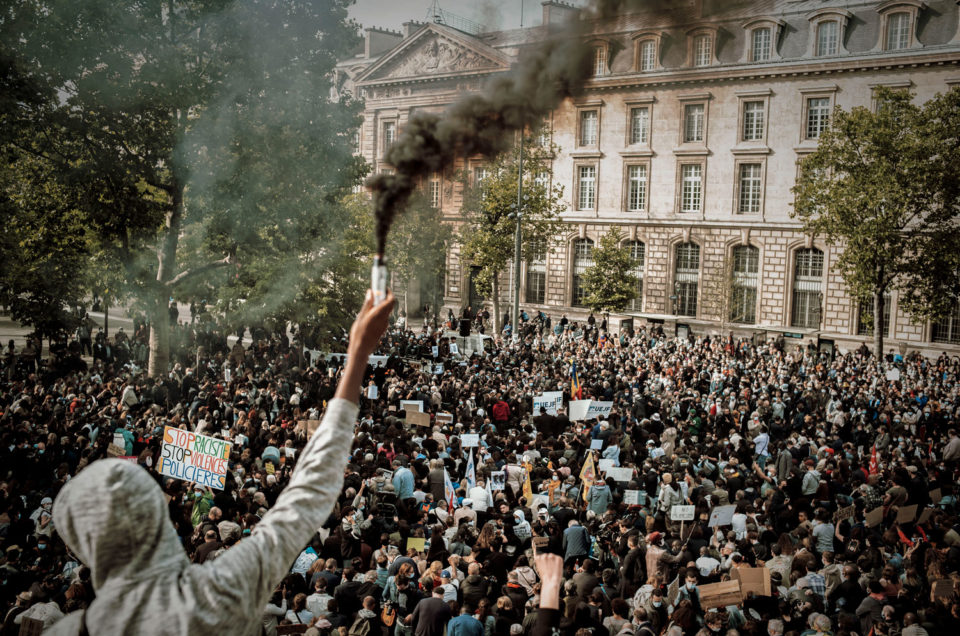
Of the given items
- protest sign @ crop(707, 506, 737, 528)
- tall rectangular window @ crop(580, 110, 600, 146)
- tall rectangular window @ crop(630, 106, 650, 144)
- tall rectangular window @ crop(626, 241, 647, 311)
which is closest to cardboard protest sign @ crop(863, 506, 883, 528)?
protest sign @ crop(707, 506, 737, 528)

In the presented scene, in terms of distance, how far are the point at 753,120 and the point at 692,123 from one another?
10.5ft

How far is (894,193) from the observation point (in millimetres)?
30484

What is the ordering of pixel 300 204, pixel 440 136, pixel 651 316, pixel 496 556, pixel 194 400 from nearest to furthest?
pixel 440 136
pixel 496 556
pixel 194 400
pixel 300 204
pixel 651 316

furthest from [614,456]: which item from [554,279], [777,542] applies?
[554,279]

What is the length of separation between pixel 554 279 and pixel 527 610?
41.0 m

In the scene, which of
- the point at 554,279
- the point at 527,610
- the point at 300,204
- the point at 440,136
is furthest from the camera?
the point at 554,279

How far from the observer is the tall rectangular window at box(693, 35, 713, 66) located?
40.9 meters

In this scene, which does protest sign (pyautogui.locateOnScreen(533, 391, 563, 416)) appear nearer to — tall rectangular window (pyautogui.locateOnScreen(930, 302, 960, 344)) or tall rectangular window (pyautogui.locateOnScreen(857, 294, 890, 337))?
tall rectangular window (pyautogui.locateOnScreen(857, 294, 890, 337))

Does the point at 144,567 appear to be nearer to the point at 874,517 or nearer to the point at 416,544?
the point at 416,544

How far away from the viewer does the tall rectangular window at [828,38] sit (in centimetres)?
3741

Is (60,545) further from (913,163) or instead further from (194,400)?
(913,163)

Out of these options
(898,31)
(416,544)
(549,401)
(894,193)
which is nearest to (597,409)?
(549,401)

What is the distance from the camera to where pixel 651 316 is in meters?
39.0

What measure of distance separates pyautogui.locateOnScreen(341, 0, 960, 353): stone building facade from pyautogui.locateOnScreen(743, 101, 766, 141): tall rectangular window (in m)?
0.05
